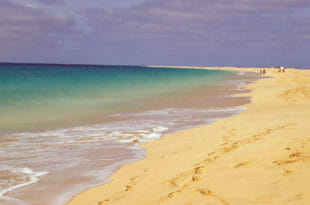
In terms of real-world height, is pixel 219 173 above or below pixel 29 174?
above

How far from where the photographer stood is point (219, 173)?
5539mm

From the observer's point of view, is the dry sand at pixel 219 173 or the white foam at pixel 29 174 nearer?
the dry sand at pixel 219 173

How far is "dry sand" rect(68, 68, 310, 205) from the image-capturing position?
4.55 meters

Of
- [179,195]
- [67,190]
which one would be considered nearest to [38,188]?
[67,190]

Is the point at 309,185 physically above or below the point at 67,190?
above

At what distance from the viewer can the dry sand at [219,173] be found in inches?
179

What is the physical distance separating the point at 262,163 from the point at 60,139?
19.2 ft

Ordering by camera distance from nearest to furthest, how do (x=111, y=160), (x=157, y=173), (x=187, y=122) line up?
1. (x=157, y=173)
2. (x=111, y=160)
3. (x=187, y=122)

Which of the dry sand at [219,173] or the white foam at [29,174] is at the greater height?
the dry sand at [219,173]

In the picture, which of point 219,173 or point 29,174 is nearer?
point 219,173

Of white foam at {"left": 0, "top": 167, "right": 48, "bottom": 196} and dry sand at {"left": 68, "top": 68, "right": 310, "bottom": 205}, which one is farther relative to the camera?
white foam at {"left": 0, "top": 167, "right": 48, "bottom": 196}

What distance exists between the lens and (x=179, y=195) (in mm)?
4766

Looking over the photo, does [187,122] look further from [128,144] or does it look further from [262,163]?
[262,163]

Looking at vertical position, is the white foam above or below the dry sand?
below
